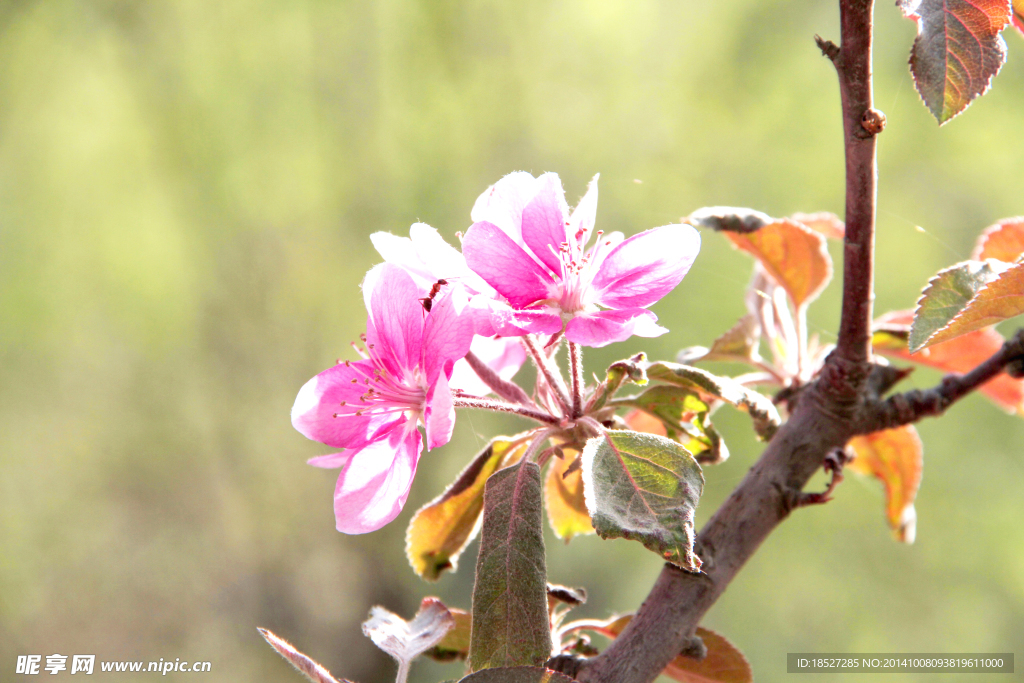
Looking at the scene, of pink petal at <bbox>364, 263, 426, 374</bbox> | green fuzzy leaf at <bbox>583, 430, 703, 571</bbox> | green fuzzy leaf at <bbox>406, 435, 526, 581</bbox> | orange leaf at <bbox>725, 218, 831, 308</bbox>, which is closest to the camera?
green fuzzy leaf at <bbox>583, 430, 703, 571</bbox>

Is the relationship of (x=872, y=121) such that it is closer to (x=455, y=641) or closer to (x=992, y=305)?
(x=992, y=305)

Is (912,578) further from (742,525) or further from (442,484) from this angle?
(742,525)

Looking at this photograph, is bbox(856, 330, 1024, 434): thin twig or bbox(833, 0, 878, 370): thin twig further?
bbox(856, 330, 1024, 434): thin twig

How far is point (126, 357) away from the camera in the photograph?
12.4 ft

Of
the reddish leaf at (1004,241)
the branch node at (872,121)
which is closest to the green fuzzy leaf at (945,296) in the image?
the branch node at (872,121)

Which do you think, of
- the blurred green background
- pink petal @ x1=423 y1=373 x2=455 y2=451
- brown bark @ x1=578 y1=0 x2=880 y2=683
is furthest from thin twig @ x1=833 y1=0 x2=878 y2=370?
the blurred green background

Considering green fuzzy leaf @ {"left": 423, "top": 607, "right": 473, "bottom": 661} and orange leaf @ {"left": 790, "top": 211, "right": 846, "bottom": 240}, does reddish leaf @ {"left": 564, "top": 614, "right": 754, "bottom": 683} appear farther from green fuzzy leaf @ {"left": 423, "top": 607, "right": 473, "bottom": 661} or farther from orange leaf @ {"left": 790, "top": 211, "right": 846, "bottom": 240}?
orange leaf @ {"left": 790, "top": 211, "right": 846, "bottom": 240}

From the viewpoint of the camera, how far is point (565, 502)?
0.74 m

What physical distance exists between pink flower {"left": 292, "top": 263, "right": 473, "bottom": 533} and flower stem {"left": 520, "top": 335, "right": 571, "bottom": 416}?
0.08 m

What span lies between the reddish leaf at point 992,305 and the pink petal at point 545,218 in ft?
0.86

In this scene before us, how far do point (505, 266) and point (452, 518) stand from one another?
10.7 inches

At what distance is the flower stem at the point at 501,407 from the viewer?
1.66ft

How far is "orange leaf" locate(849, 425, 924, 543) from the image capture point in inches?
33.8

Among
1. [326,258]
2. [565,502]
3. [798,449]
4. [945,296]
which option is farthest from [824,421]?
[326,258]
